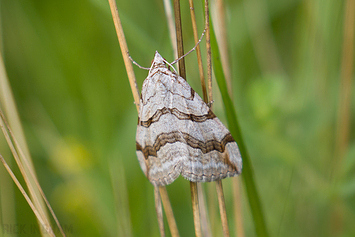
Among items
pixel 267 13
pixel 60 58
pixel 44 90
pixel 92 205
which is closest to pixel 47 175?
pixel 92 205

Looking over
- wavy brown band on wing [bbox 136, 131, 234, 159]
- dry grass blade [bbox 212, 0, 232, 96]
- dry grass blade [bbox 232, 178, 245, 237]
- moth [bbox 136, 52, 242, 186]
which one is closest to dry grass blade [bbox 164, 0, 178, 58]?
moth [bbox 136, 52, 242, 186]

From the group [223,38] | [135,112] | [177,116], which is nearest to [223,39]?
[223,38]

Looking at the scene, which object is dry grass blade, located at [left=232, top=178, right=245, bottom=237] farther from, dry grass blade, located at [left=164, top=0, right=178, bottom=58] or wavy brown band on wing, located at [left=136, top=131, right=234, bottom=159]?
dry grass blade, located at [left=164, top=0, right=178, bottom=58]

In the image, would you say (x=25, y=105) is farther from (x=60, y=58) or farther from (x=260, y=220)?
(x=260, y=220)

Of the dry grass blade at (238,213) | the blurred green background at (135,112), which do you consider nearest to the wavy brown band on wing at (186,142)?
the dry grass blade at (238,213)

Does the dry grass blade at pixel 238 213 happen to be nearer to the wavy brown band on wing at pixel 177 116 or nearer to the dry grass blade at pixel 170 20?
the wavy brown band on wing at pixel 177 116

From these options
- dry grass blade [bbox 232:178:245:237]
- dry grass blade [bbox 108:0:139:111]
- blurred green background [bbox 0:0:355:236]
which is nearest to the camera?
dry grass blade [bbox 108:0:139:111]
